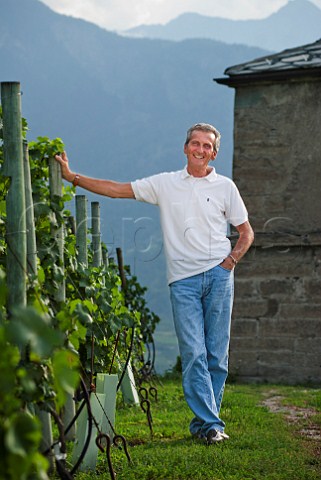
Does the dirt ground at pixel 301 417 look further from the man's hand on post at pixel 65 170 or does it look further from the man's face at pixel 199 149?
the man's hand on post at pixel 65 170

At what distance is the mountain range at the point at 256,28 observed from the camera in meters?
101

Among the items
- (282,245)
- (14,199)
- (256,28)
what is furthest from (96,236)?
(256,28)

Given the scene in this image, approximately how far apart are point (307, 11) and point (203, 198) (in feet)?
322

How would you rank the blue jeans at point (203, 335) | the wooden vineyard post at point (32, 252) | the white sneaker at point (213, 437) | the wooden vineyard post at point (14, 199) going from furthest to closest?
the blue jeans at point (203, 335) < the white sneaker at point (213, 437) < the wooden vineyard post at point (32, 252) < the wooden vineyard post at point (14, 199)

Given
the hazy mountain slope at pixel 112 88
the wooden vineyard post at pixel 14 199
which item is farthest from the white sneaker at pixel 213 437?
the hazy mountain slope at pixel 112 88

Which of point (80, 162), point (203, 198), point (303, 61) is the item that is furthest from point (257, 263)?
point (80, 162)

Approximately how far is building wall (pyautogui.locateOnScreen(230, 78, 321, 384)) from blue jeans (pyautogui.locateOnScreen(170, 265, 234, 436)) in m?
4.67

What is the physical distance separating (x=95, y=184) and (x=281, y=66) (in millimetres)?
5679

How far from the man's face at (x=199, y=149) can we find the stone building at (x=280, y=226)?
4.70 meters

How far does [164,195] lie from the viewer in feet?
18.6

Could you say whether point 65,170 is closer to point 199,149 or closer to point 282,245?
point 199,149

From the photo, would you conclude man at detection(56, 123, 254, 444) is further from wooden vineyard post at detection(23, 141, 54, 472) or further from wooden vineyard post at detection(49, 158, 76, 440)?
wooden vineyard post at detection(23, 141, 54, 472)

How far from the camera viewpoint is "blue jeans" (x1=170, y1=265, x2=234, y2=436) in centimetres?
553

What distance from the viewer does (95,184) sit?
545cm
